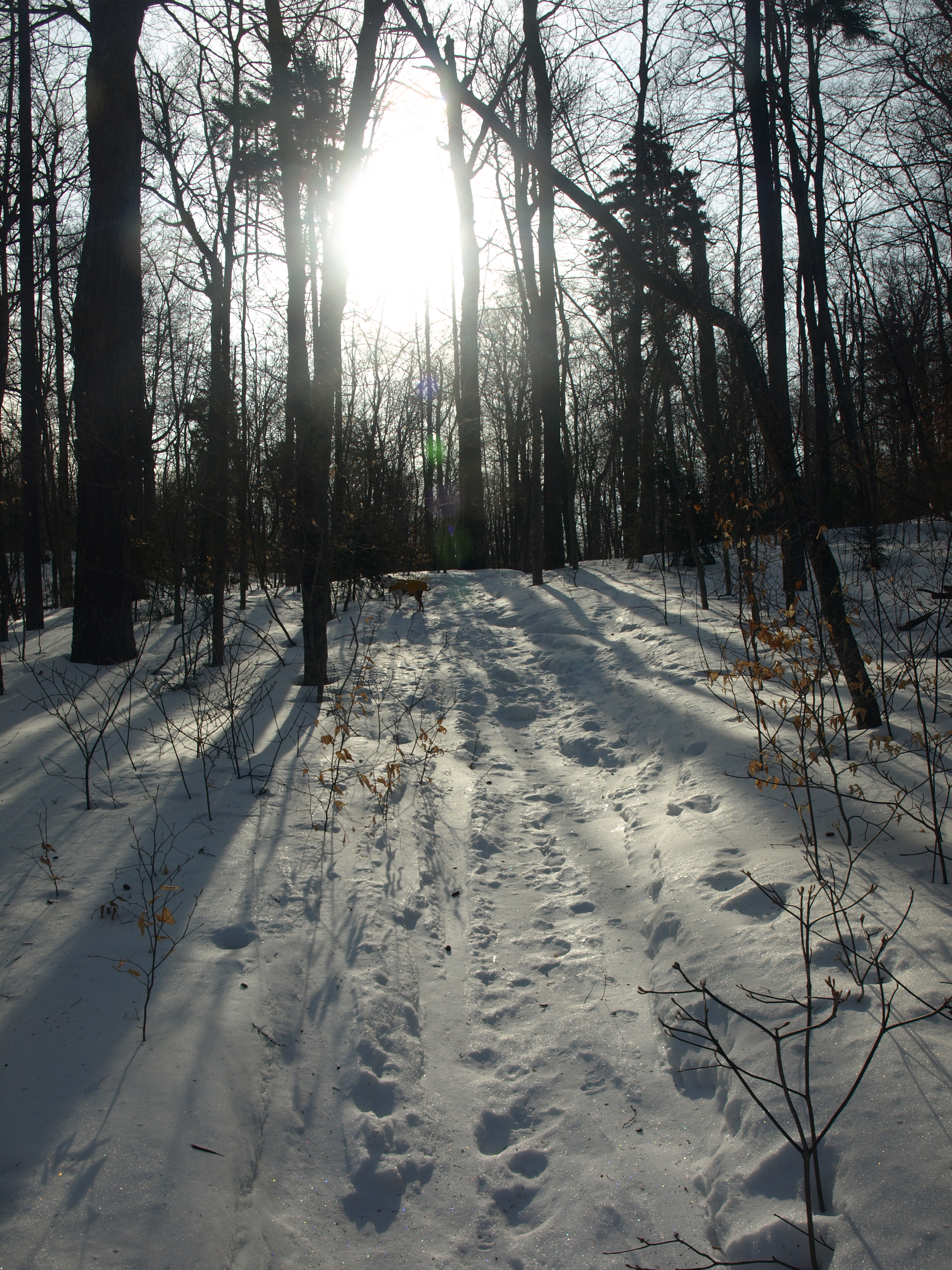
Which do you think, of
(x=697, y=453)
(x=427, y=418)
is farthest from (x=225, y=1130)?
(x=427, y=418)

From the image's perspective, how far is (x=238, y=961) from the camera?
2.71m

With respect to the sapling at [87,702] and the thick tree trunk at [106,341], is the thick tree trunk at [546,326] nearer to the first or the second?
the thick tree trunk at [106,341]

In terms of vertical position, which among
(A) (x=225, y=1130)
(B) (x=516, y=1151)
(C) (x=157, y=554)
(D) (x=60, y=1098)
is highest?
(C) (x=157, y=554)

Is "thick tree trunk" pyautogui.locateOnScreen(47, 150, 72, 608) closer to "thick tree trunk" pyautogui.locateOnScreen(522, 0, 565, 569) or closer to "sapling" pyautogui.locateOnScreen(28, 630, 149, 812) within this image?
"sapling" pyautogui.locateOnScreen(28, 630, 149, 812)

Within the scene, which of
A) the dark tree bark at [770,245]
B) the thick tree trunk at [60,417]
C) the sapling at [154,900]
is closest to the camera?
the sapling at [154,900]

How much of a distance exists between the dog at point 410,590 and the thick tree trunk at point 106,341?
13.6 ft

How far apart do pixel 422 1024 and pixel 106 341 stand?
308 inches

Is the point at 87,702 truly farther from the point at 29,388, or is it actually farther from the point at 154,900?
the point at 29,388

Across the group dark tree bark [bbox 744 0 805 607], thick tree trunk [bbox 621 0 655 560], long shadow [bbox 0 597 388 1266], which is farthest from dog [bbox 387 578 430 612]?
long shadow [bbox 0 597 388 1266]

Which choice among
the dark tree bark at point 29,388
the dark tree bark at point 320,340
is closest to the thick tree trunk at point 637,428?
the dark tree bark at point 320,340

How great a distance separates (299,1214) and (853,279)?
5.24 m

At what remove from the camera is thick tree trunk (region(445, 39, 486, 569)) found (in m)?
14.9

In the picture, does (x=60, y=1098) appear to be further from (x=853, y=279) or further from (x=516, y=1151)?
(x=853, y=279)

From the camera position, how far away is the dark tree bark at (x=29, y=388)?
965cm
